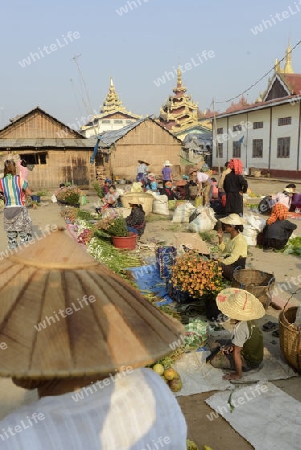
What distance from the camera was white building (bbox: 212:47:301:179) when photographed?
2345cm

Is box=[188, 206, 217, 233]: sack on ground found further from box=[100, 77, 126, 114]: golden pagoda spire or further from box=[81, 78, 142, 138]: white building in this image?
box=[100, 77, 126, 114]: golden pagoda spire

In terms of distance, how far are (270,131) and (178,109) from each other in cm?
2230

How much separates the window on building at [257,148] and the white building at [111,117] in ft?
87.6

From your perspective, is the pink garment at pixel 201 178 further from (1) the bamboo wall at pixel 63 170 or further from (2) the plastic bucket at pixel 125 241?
(1) the bamboo wall at pixel 63 170

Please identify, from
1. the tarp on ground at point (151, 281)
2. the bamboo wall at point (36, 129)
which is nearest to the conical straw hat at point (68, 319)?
the tarp on ground at point (151, 281)

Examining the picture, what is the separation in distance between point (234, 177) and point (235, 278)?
3872 millimetres

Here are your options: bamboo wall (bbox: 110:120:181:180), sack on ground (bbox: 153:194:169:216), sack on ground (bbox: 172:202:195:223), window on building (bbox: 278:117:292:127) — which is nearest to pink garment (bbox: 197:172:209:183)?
sack on ground (bbox: 153:194:169:216)

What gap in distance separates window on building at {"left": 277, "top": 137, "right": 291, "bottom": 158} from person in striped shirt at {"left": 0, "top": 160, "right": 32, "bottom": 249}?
69.6ft

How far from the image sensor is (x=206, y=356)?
4.41m

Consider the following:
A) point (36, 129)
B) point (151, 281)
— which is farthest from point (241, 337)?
point (36, 129)

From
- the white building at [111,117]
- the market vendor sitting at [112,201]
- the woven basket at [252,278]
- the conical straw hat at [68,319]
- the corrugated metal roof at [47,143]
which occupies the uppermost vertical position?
the white building at [111,117]

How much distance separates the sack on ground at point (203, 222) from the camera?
9891 millimetres

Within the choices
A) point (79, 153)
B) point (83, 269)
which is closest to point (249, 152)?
point (79, 153)

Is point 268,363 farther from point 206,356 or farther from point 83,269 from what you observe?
point 83,269
